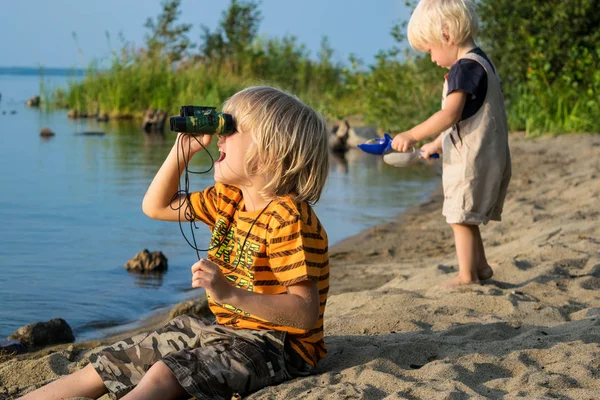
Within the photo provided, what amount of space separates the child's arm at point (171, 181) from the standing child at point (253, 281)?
0.02 metres

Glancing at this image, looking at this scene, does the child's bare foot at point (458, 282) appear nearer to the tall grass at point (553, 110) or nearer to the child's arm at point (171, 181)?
the child's arm at point (171, 181)

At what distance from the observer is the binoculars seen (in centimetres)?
300

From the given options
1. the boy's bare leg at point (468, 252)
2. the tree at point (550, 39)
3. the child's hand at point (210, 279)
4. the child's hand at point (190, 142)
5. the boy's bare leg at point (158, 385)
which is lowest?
the boy's bare leg at point (158, 385)

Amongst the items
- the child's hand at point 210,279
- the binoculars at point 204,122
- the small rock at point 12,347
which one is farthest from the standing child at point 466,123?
the small rock at point 12,347

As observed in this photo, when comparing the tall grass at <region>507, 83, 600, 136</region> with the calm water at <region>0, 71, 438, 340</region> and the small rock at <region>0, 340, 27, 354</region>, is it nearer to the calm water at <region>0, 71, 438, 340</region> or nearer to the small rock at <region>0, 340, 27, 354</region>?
the calm water at <region>0, 71, 438, 340</region>

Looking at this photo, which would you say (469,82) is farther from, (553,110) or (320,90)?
(320,90)

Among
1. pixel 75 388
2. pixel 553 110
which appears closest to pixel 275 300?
pixel 75 388

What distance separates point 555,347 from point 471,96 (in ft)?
5.77

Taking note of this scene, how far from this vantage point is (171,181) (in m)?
3.34

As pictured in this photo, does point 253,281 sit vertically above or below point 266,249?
below

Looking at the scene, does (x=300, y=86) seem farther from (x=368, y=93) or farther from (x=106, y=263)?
(x=106, y=263)

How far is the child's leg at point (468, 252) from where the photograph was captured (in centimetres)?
481

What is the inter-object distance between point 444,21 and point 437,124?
0.63m

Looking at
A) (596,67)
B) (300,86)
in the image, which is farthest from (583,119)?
(300,86)
